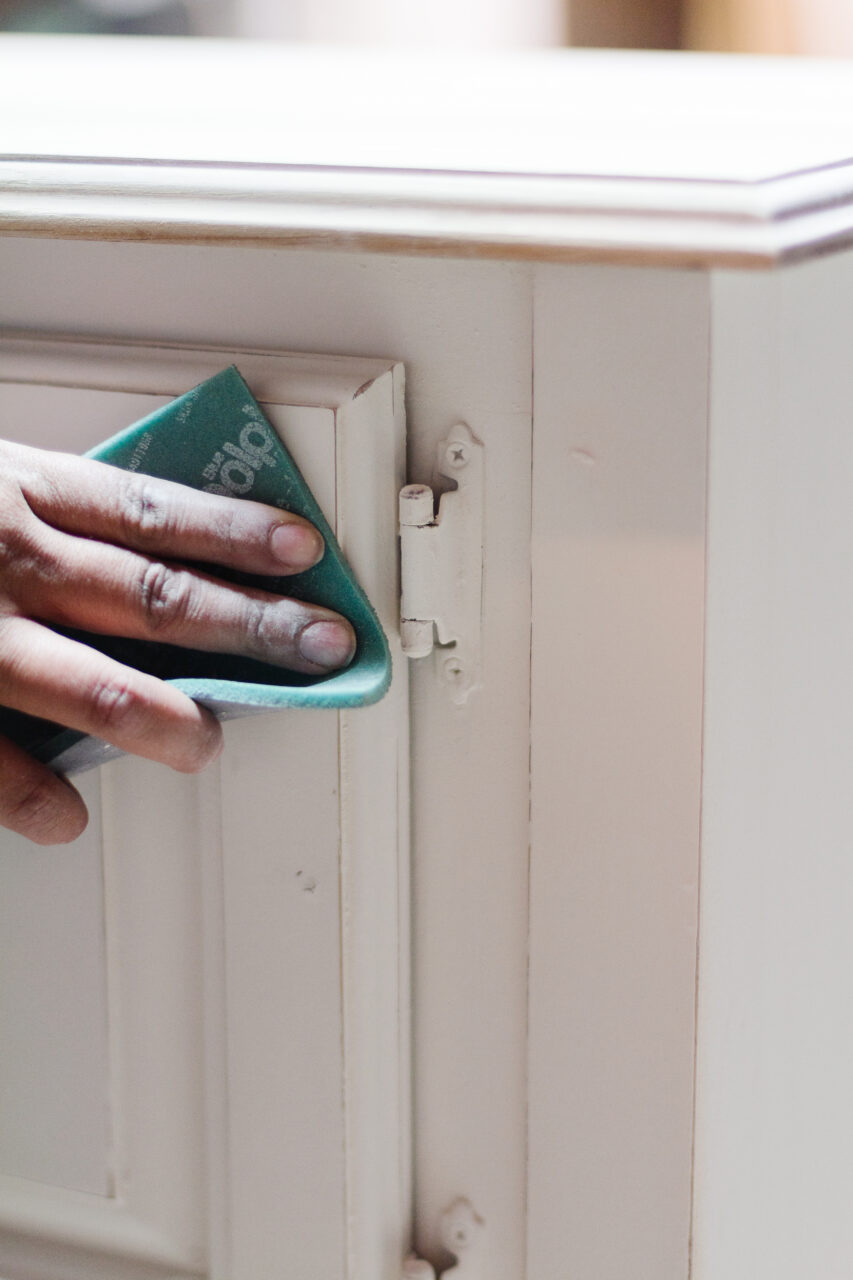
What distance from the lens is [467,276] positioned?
0.55m

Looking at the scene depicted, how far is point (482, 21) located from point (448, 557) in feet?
2.78

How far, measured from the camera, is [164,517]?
21.3 inches

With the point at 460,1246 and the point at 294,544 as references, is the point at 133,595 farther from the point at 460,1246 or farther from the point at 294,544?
the point at 460,1246

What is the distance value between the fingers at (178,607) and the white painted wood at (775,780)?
0.16 m

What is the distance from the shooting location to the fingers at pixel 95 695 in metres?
0.53

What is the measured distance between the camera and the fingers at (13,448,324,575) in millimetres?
541

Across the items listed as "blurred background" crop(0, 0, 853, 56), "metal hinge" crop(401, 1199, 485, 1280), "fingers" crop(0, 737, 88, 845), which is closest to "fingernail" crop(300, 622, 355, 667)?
"fingers" crop(0, 737, 88, 845)

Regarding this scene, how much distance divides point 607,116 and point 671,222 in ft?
0.76

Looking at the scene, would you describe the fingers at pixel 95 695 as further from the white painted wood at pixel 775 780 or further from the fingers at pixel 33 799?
the white painted wood at pixel 775 780

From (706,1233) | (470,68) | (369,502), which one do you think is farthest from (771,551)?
(470,68)

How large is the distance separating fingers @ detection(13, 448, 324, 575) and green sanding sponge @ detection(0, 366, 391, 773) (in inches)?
0.4

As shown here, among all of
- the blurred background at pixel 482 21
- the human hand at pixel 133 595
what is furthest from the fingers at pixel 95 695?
the blurred background at pixel 482 21

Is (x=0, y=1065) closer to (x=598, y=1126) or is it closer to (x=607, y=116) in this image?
(x=598, y=1126)

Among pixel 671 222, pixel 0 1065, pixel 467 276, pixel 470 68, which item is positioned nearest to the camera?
pixel 671 222
